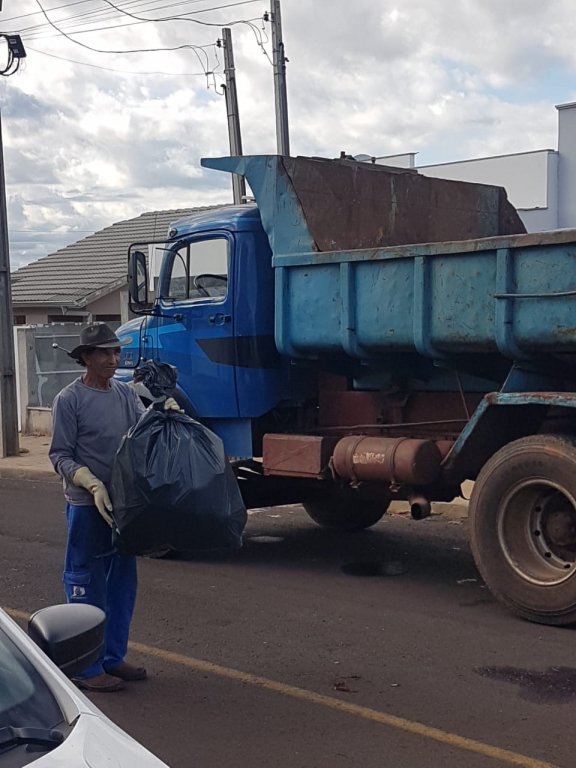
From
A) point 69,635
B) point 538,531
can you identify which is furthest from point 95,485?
point 538,531

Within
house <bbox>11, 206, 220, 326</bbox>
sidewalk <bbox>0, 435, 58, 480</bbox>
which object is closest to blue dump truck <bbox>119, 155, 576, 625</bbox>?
sidewalk <bbox>0, 435, 58, 480</bbox>

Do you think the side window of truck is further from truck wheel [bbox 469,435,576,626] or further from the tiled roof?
the tiled roof

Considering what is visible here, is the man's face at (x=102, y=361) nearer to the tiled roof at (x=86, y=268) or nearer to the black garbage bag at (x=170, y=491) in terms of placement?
the black garbage bag at (x=170, y=491)

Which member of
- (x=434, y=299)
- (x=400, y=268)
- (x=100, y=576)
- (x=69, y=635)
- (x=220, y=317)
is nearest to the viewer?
(x=69, y=635)

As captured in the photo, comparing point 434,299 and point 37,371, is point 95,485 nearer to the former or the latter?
point 434,299

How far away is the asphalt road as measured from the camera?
4523 mm

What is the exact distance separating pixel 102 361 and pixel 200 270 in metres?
3.61

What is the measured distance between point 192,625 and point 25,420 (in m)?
12.7

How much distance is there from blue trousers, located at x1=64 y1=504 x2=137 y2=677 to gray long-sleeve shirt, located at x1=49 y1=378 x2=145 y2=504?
0.13 m

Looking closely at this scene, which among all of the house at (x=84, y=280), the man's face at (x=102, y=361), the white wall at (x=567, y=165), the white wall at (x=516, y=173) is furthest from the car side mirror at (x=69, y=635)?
the white wall at (x=567, y=165)

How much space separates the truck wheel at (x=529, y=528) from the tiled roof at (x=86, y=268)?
16.8 m

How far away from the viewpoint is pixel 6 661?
2553 mm

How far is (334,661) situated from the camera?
5.69m

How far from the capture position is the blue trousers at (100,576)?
516 cm
